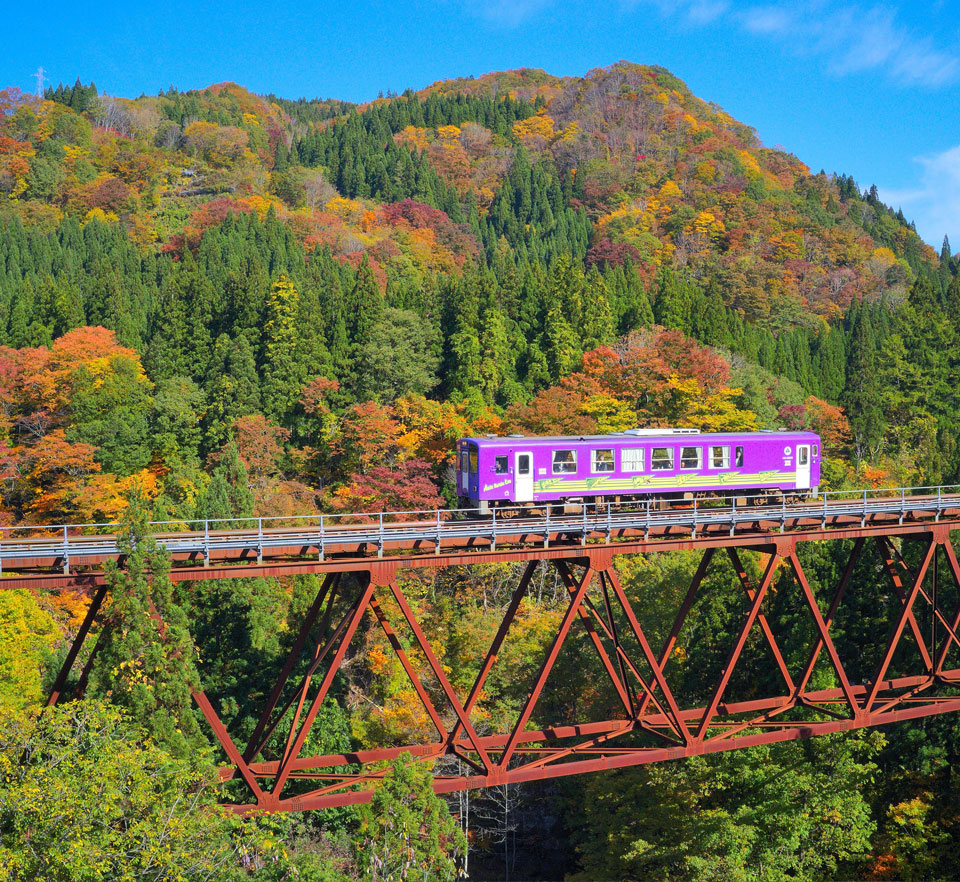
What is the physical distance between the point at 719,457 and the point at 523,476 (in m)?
7.26

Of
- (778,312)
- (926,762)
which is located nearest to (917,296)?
(778,312)

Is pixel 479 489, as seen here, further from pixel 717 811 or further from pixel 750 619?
pixel 717 811

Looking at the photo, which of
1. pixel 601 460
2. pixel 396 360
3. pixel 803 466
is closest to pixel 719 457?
pixel 803 466

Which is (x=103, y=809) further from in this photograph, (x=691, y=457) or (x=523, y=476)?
(x=691, y=457)

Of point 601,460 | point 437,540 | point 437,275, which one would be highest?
point 437,275

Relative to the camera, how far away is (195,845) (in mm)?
17109

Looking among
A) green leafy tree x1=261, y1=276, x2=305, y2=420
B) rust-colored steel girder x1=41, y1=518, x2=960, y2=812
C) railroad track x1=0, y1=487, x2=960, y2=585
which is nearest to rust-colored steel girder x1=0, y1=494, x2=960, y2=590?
railroad track x1=0, y1=487, x2=960, y2=585

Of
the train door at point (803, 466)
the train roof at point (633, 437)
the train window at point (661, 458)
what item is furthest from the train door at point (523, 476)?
the train door at point (803, 466)

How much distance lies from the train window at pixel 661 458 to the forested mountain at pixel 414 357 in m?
10.4

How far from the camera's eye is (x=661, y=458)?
29609mm

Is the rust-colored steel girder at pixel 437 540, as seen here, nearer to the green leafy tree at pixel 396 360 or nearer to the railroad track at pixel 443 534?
the railroad track at pixel 443 534

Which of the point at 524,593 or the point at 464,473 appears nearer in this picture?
the point at 524,593

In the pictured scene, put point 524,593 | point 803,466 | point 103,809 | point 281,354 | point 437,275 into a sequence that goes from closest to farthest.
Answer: point 103,809
point 524,593
point 803,466
point 281,354
point 437,275

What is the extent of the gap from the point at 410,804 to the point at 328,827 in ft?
61.1
